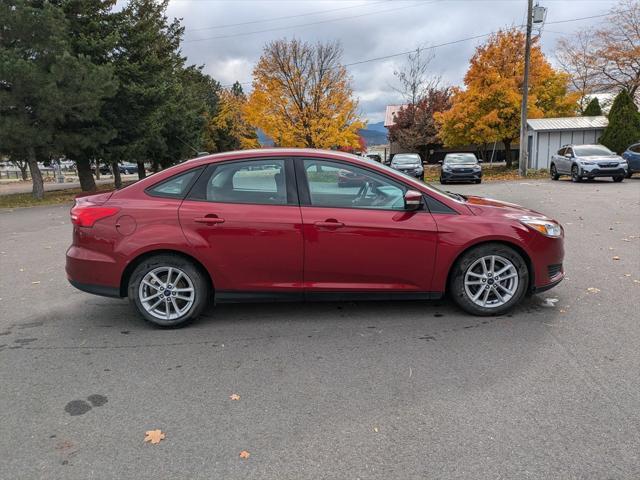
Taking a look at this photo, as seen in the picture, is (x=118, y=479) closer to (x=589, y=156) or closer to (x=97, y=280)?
(x=97, y=280)

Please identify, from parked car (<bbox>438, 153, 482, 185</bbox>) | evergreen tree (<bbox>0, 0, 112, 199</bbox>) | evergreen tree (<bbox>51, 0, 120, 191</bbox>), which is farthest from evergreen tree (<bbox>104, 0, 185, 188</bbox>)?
parked car (<bbox>438, 153, 482, 185</bbox>)

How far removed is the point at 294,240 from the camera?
4.36m

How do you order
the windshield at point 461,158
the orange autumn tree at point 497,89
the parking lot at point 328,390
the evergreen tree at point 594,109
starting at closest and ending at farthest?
the parking lot at point 328,390 → the windshield at point 461,158 → the orange autumn tree at point 497,89 → the evergreen tree at point 594,109

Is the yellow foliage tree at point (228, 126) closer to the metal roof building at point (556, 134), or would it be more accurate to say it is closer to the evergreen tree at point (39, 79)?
the metal roof building at point (556, 134)

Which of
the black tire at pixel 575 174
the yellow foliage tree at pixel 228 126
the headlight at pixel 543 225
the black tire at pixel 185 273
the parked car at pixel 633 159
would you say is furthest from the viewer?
the yellow foliage tree at pixel 228 126

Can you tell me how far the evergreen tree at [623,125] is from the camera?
2538 centimetres

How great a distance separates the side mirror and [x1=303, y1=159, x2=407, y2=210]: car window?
0.09 meters

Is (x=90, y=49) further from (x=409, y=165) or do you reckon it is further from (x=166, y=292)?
(x=166, y=292)

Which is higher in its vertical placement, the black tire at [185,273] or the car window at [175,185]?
the car window at [175,185]

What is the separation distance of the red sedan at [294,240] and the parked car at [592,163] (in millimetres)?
17343

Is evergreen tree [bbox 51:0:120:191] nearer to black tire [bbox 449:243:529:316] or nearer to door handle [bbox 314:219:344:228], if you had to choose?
door handle [bbox 314:219:344:228]

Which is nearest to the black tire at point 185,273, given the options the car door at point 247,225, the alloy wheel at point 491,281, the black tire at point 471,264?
the car door at point 247,225

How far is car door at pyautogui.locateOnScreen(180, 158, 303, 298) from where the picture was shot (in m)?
4.36

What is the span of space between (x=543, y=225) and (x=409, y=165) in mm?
19698
